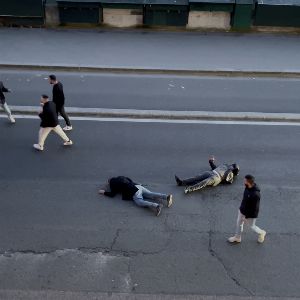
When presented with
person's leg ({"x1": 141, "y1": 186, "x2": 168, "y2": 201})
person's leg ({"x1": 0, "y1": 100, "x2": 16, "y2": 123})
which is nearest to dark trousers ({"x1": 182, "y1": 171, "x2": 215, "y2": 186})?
person's leg ({"x1": 141, "y1": 186, "x2": 168, "y2": 201})

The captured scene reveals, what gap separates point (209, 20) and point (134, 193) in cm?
1092

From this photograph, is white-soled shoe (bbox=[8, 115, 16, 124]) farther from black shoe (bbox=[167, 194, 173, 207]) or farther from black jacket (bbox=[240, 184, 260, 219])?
black jacket (bbox=[240, 184, 260, 219])

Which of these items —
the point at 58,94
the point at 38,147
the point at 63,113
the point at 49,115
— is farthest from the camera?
the point at 63,113

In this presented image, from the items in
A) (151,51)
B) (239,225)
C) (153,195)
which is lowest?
(153,195)

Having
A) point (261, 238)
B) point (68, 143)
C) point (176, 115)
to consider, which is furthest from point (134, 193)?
point (176, 115)

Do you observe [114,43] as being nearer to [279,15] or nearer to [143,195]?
[279,15]

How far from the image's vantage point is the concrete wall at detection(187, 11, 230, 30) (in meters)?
19.0

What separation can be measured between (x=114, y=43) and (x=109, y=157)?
7522 mm

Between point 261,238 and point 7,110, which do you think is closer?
point 261,238

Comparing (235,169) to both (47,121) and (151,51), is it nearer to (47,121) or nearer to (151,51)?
(47,121)

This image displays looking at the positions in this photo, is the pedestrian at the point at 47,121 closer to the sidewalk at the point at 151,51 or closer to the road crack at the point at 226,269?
the road crack at the point at 226,269

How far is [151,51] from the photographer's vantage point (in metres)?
17.7

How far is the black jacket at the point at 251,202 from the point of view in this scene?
8.59 m

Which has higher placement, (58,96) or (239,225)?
(58,96)
